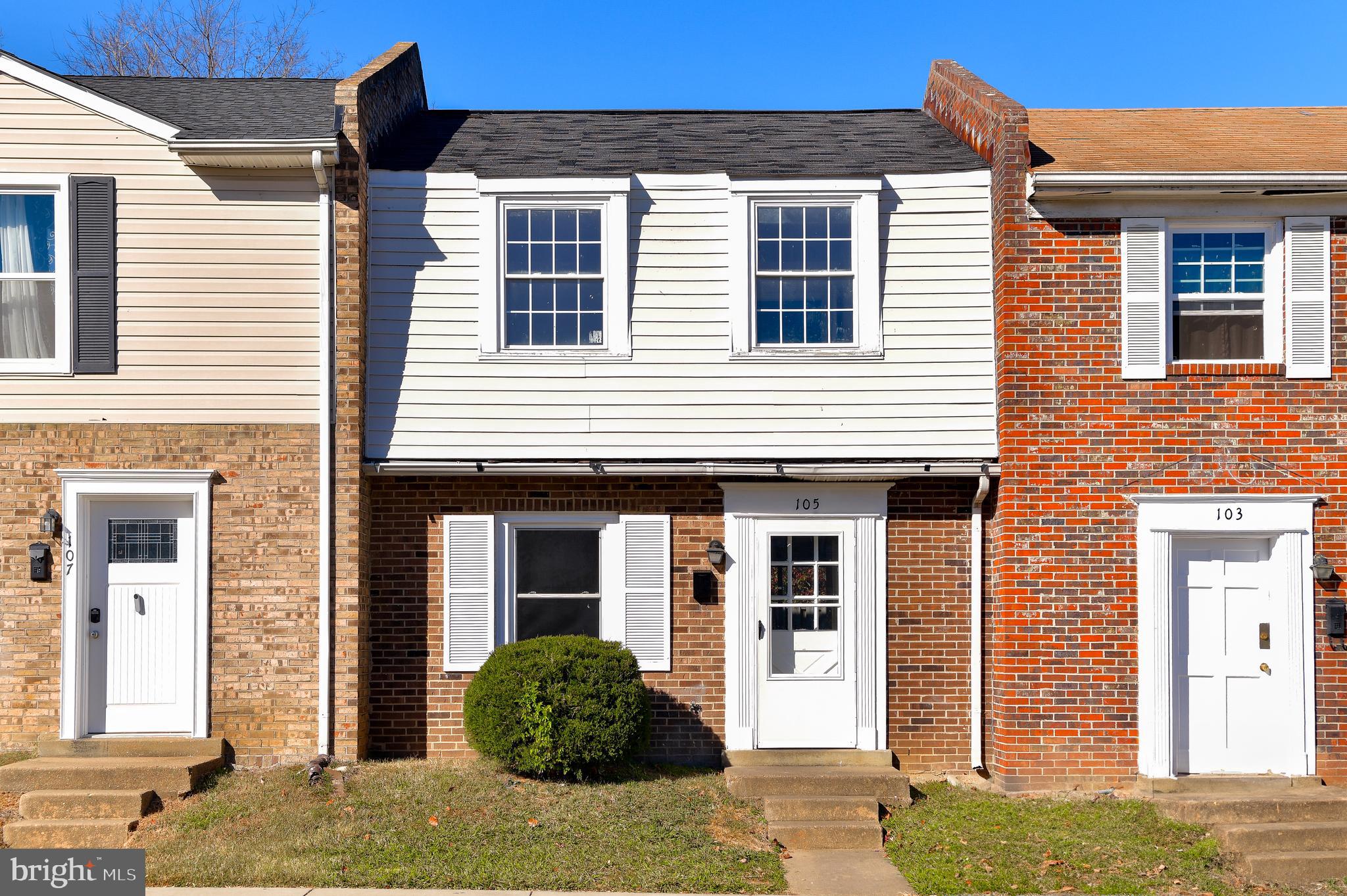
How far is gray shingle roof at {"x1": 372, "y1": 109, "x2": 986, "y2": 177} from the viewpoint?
10102mm

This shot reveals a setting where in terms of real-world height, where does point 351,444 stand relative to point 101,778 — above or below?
above

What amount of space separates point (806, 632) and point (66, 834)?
20.2ft

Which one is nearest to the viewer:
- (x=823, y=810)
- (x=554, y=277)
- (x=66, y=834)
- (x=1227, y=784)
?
(x=66, y=834)

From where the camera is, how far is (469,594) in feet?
31.6

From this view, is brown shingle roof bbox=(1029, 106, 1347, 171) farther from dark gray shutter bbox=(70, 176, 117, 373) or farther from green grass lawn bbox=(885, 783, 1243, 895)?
dark gray shutter bbox=(70, 176, 117, 373)

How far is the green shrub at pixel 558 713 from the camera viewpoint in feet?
28.2

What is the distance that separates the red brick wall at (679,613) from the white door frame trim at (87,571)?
1417mm

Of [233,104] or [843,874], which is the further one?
[233,104]

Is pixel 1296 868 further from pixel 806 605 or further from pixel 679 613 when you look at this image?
pixel 679 613

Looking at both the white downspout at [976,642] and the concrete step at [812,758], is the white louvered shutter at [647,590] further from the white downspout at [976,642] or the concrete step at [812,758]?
the white downspout at [976,642]

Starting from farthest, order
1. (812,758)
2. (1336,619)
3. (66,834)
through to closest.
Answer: (812,758)
(1336,619)
(66,834)

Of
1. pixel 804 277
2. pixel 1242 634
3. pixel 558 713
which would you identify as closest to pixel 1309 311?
pixel 1242 634

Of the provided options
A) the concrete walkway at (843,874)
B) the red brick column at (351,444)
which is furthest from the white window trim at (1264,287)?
the red brick column at (351,444)

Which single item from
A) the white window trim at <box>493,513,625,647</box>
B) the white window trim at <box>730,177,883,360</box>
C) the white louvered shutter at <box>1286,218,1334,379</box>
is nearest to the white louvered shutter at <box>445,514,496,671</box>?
the white window trim at <box>493,513,625,647</box>
